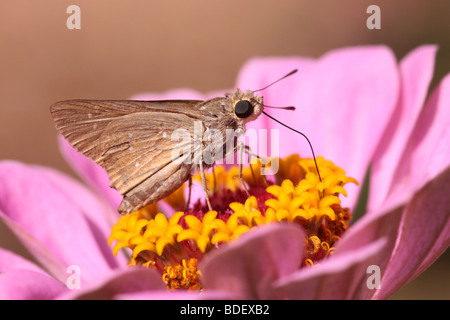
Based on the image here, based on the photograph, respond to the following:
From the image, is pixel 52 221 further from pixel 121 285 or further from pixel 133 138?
pixel 121 285

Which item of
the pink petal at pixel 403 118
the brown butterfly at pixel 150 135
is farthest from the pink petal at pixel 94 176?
the pink petal at pixel 403 118

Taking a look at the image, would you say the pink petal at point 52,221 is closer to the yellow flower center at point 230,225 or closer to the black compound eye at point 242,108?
the yellow flower center at point 230,225

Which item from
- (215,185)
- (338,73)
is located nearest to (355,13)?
(338,73)

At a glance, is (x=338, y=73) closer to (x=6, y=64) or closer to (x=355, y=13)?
(x=355, y=13)

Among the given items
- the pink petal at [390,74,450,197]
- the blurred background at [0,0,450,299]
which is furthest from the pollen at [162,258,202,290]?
the blurred background at [0,0,450,299]

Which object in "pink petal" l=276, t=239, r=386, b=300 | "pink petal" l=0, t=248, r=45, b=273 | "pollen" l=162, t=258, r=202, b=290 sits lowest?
"pink petal" l=0, t=248, r=45, b=273

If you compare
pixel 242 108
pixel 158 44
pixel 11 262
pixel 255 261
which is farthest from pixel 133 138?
pixel 158 44

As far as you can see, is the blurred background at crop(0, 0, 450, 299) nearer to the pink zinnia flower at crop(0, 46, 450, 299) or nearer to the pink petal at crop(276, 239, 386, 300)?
the pink zinnia flower at crop(0, 46, 450, 299)
